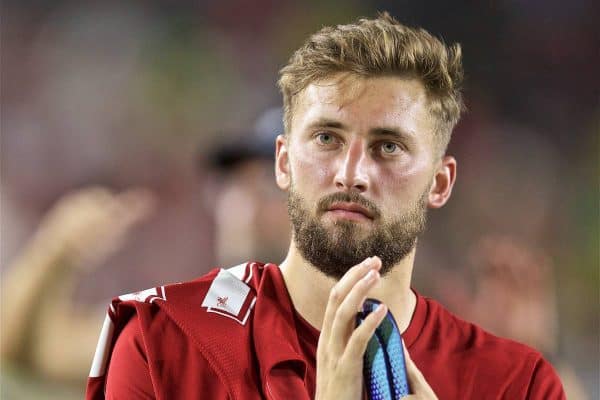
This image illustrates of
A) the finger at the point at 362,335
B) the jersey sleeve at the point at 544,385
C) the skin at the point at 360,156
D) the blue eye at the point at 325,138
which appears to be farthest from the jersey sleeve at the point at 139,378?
the jersey sleeve at the point at 544,385

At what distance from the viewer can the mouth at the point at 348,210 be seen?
1830mm

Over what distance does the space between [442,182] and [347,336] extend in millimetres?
708

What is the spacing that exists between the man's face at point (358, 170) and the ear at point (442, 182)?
13 centimetres

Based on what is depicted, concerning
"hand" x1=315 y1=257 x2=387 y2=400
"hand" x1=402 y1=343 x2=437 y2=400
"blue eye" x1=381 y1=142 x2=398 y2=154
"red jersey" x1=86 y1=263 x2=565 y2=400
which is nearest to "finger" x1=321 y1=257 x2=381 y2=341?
"hand" x1=315 y1=257 x2=387 y2=400

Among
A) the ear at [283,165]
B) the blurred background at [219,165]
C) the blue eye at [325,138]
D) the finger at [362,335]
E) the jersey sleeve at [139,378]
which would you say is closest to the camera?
the finger at [362,335]

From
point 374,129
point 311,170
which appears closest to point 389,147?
point 374,129

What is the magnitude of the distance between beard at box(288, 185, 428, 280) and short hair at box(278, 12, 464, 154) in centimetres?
24

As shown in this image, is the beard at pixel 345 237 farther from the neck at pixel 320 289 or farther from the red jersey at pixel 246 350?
the red jersey at pixel 246 350

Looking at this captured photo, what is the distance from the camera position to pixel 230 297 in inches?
78.5

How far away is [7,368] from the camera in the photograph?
3729mm

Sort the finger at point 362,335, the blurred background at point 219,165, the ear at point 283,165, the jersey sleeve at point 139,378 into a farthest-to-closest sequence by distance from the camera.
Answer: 1. the blurred background at point 219,165
2. the ear at point 283,165
3. the jersey sleeve at point 139,378
4. the finger at point 362,335

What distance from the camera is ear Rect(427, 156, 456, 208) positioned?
6.97 feet

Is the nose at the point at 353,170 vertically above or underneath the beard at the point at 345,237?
above

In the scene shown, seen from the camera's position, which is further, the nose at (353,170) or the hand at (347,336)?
the nose at (353,170)
